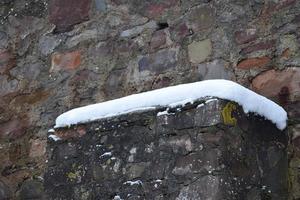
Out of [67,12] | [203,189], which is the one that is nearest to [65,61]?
[67,12]

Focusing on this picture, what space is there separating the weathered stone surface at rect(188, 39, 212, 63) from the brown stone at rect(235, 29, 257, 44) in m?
0.16

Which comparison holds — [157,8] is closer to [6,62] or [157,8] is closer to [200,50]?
[200,50]

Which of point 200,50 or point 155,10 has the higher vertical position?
point 155,10

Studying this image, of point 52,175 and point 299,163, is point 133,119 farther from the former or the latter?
point 299,163

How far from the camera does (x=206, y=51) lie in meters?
2.98

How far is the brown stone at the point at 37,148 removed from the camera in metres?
3.40

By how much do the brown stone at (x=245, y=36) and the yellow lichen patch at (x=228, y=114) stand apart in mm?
626

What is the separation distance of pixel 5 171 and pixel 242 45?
165 centimetres

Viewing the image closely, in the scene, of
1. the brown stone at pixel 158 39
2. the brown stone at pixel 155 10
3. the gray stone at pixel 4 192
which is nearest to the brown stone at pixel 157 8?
the brown stone at pixel 155 10

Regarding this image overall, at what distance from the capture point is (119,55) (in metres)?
3.28

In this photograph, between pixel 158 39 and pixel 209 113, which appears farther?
pixel 158 39

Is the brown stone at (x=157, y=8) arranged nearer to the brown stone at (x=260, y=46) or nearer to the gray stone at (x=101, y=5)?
the gray stone at (x=101, y=5)

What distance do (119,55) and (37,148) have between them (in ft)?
2.46

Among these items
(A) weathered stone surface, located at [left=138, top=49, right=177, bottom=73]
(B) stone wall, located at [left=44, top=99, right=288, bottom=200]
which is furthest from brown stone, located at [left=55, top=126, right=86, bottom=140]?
(A) weathered stone surface, located at [left=138, top=49, right=177, bottom=73]
